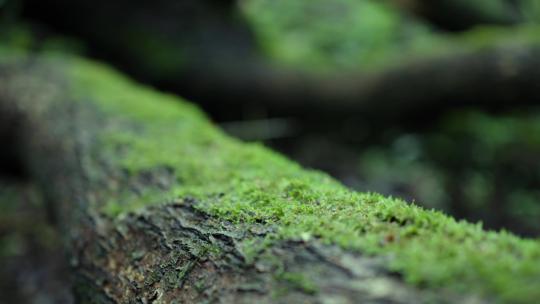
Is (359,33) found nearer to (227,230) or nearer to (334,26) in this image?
(334,26)

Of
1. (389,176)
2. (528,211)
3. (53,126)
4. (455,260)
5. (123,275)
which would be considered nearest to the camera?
(455,260)

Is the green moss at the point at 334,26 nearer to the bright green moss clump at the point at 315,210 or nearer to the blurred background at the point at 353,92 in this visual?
the blurred background at the point at 353,92

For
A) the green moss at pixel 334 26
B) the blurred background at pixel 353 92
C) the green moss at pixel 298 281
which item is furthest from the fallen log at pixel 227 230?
the green moss at pixel 334 26

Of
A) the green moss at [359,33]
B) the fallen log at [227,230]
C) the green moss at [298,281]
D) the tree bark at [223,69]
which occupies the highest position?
the green moss at [359,33]

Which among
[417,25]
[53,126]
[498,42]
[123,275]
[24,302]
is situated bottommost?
[24,302]

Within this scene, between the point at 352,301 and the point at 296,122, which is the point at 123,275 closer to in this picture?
the point at 352,301

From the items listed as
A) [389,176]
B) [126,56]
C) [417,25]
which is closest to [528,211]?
[389,176]
